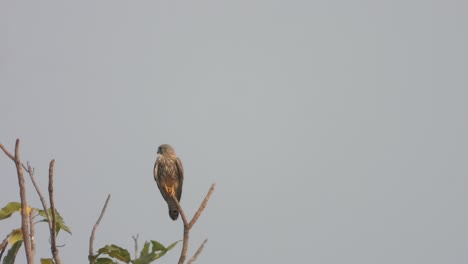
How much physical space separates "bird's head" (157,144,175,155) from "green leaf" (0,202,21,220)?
41.3 feet

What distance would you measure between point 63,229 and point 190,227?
954 mm

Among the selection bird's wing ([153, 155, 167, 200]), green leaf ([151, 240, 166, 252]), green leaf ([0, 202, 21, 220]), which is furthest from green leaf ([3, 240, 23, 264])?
bird's wing ([153, 155, 167, 200])

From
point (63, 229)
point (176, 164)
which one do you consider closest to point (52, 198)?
point (63, 229)

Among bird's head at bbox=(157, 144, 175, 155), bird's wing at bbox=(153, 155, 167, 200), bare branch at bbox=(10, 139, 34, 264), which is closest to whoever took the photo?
bare branch at bbox=(10, 139, 34, 264)

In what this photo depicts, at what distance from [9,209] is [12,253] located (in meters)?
0.35

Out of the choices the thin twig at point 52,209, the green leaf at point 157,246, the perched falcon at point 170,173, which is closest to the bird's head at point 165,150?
the perched falcon at point 170,173

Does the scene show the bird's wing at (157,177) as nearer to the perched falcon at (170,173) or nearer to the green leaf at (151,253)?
the perched falcon at (170,173)

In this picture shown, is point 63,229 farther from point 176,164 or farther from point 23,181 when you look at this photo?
point 176,164

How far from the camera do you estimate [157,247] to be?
175 inches

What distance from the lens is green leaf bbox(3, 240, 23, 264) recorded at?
169 inches

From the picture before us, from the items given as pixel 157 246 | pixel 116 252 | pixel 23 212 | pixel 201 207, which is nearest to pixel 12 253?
pixel 116 252

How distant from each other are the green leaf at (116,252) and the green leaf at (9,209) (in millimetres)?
688

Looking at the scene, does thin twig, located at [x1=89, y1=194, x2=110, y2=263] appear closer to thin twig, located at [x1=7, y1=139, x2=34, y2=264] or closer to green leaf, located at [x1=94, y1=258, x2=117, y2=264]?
green leaf, located at [x1=94, y1=258, x2=117, y2=264]

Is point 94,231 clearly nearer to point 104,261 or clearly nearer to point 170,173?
point 104,261
